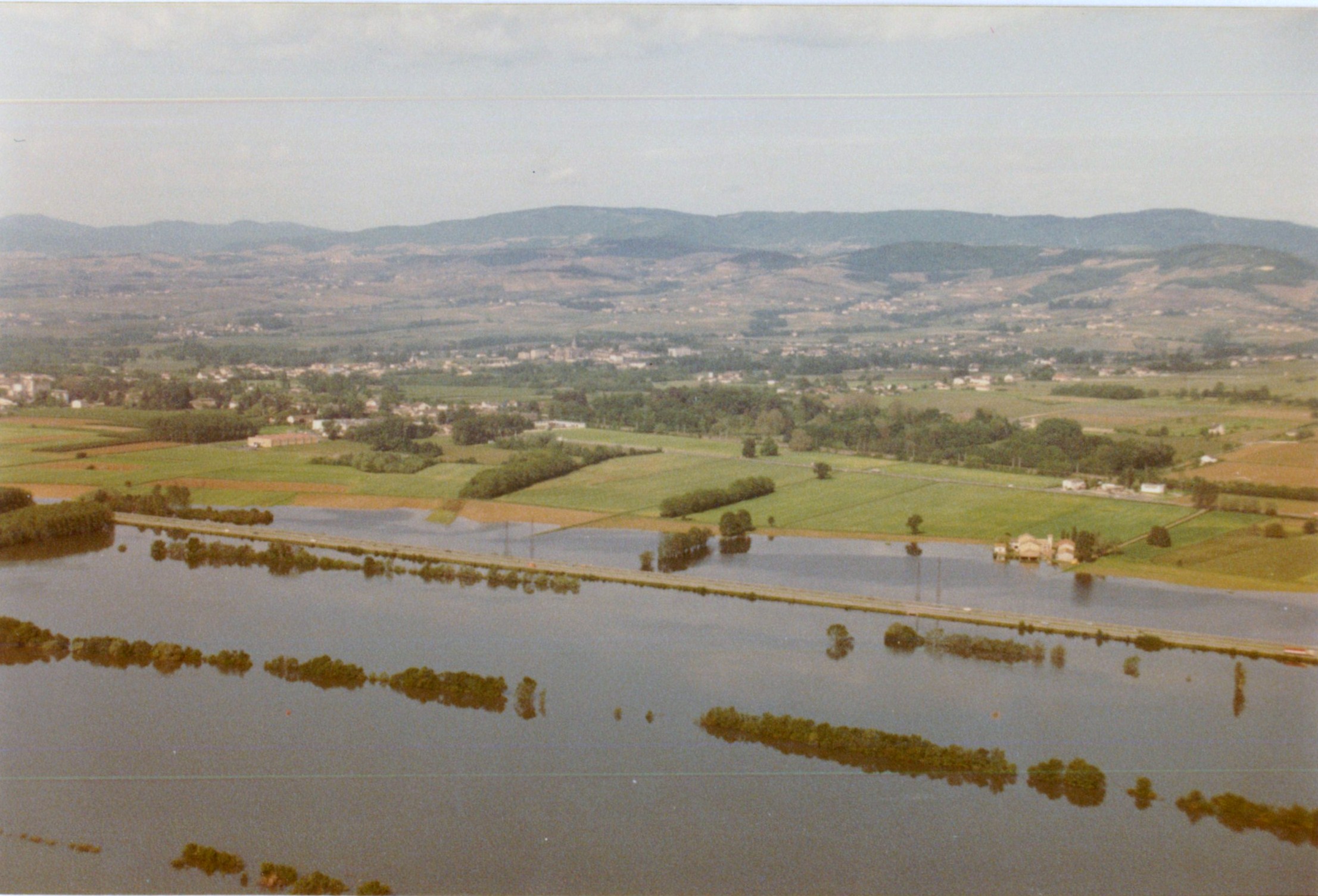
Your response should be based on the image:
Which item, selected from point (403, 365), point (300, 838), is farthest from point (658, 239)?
point (300, 838)

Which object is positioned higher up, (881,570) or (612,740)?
(881,570)

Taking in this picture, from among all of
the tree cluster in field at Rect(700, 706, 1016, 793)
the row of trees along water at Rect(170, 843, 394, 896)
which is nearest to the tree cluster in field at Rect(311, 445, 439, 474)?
the tree cluster in field at Rect(700, 706, 1016, 793)

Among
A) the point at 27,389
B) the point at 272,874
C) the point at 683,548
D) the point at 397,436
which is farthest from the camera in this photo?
the point at 397,436

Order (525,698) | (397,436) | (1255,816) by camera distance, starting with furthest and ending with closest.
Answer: (397,436) < (525,698) < (1255,816)

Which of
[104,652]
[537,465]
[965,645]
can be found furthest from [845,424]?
[104,652]

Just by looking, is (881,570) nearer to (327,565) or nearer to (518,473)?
(518,473)

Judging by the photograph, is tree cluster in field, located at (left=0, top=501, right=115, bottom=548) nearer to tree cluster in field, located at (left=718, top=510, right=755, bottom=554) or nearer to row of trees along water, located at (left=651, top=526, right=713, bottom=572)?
row of trees along water, located at (left=651, top=526, right=713, bottom=572)

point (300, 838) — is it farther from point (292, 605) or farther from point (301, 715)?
point (292, 605)
